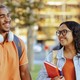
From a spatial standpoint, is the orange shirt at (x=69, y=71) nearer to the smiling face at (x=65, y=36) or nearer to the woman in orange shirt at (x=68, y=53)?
the woman in orange shirt at (x=68, y=53)

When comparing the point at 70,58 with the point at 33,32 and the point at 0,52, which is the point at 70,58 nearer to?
the point at 0,52

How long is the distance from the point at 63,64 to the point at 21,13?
11759mm

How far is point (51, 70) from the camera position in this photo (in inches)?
161

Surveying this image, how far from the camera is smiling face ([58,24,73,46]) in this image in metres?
4.20

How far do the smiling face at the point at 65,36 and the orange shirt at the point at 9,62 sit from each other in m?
0.51

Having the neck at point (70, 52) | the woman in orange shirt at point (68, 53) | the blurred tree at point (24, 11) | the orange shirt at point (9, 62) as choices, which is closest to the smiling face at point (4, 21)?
the orange shirt at point (9, 62)

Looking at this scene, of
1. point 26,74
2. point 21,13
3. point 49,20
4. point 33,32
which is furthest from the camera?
point 49,20

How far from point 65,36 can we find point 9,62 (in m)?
0.66

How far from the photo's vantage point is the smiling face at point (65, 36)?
4203 millimetres

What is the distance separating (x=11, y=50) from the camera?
4266 mm

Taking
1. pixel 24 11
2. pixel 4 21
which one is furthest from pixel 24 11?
pixel 4 21

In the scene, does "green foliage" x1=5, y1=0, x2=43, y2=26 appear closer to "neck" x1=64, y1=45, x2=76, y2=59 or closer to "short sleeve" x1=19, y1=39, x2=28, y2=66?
"short sleeve" x1=19, y1=39, x2=28, y2=66

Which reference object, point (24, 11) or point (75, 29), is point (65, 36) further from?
point (24, 11)

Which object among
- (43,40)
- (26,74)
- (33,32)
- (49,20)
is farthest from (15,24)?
(43,40)
